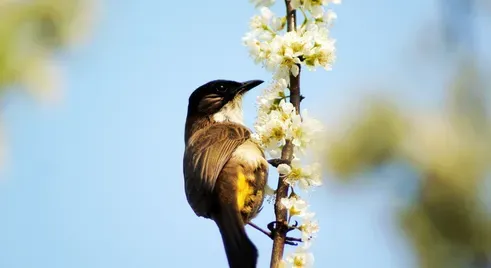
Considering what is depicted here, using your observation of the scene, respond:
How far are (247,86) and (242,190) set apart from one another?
1079 mm

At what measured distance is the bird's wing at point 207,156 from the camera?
3516 mm

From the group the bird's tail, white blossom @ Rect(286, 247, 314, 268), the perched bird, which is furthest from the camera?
the perched bird

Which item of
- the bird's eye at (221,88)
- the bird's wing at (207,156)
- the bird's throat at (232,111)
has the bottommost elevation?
the bird's wing at (207,156)

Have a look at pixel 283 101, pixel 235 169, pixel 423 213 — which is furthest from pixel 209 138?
pixel 423 213

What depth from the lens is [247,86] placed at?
15.1 feet

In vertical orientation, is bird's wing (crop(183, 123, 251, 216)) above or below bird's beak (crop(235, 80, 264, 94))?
below

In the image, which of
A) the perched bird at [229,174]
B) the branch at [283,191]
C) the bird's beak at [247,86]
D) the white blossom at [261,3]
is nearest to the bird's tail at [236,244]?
the perched bird at [229,174]

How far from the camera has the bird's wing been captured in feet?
11.5

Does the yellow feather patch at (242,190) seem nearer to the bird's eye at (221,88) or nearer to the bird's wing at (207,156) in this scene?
the bird's wing at (207,156)

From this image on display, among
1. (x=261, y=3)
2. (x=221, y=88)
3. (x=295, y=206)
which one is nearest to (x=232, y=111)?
(x=221, y=88)

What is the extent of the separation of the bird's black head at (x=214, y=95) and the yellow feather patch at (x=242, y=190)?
968mm

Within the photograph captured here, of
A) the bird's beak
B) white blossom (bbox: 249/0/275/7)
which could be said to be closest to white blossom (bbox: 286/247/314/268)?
white blossom (bbox: 249/0/275/7)

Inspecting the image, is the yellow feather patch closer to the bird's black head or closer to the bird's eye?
the bird's black head

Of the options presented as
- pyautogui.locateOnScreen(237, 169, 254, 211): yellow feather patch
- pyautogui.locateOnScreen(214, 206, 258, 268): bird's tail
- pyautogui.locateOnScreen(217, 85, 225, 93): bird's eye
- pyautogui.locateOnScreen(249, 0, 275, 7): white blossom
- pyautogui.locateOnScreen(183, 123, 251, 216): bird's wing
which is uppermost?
pyautogui.locateOnScreen(249, 0, 275, 7): white blossom
